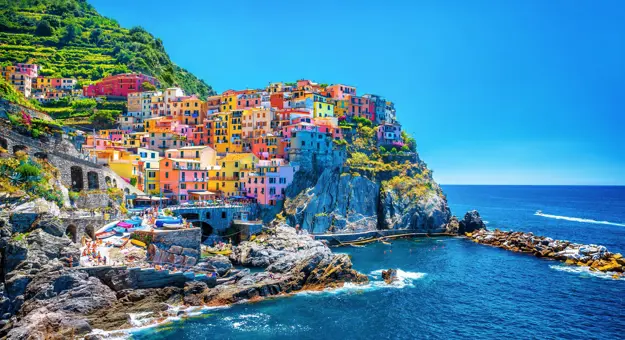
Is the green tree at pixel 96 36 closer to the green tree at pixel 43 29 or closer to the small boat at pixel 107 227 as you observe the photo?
the green tree at pixel 43 29

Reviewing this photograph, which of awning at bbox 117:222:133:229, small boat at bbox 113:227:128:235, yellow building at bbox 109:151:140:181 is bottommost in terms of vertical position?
small boat at bbox 113:227:128:235

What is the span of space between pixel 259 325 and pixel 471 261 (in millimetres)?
37681

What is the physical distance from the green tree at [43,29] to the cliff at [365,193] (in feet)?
366

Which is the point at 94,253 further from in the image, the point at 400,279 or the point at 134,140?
the point at 134,140

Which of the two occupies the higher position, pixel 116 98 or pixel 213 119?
pixel 116 98

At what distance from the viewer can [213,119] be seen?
300ft

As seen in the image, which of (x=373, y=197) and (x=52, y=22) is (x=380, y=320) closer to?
(x=373, y=197)

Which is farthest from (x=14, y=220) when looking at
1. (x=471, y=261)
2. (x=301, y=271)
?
(x=471, y=261)

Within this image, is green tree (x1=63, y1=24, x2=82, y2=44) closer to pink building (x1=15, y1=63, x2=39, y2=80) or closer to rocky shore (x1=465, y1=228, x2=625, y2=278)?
pink building (x1=15, y1=63, x2=39, y2=80)

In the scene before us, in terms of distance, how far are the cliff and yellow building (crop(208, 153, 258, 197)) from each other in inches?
323

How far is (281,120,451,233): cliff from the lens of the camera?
7356 centimetres

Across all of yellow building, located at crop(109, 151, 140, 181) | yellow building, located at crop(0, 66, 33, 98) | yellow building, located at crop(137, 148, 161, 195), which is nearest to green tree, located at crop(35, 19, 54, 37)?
yellow building, located at crop(0, 66, 33, 98)

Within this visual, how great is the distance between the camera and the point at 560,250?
2569 inches

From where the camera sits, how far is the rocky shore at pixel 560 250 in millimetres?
57281
